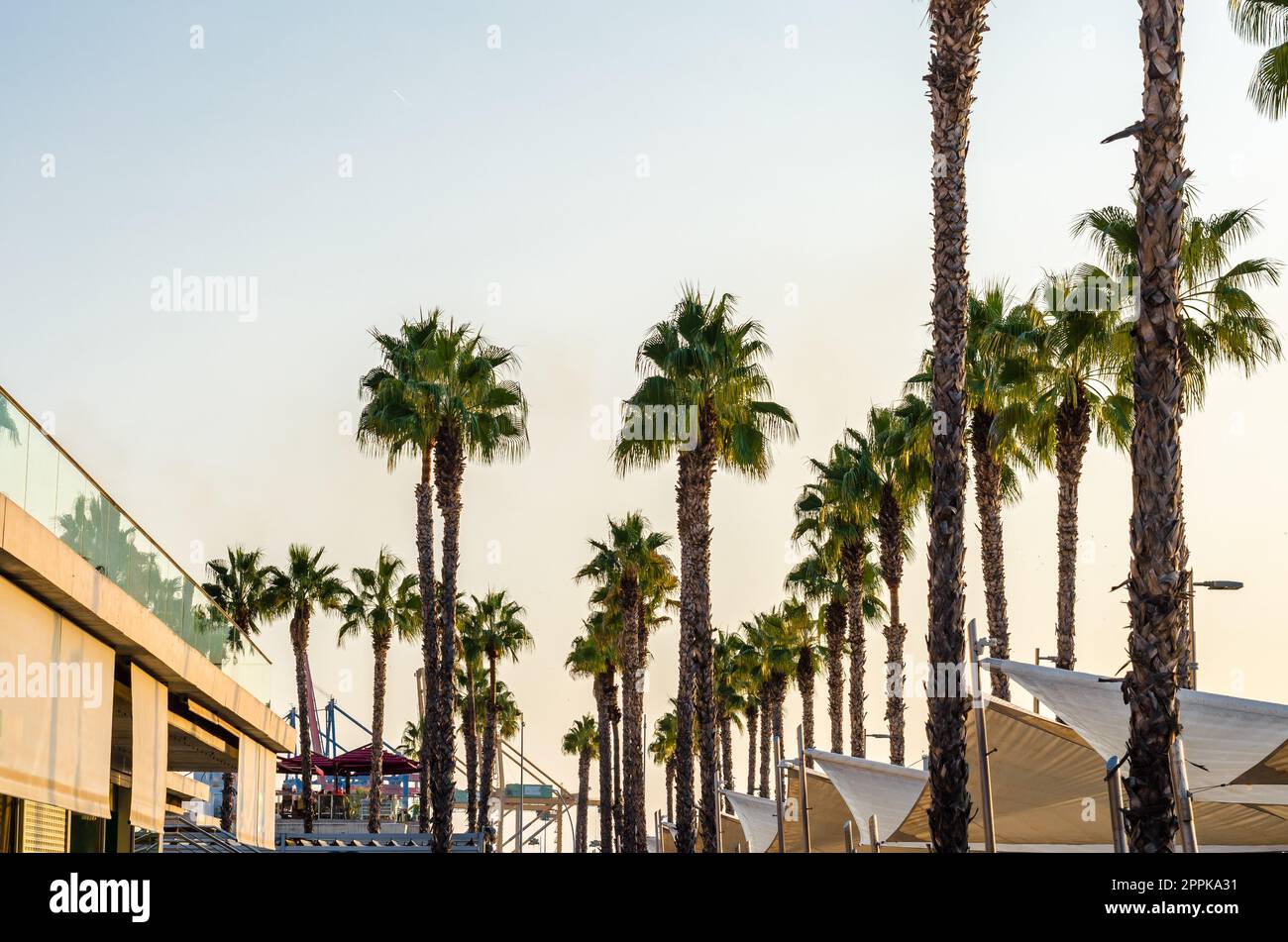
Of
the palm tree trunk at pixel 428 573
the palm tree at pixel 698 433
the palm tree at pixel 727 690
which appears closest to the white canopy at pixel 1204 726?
the palm tree at pixel 698 433

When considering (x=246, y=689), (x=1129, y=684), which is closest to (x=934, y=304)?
(x=1129, y=684)

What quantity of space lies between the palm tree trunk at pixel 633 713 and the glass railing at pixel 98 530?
2850cm

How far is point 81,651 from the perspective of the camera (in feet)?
68.1

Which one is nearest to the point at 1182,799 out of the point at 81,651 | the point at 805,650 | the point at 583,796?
the point at 81,651

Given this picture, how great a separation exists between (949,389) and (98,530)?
12.7 m

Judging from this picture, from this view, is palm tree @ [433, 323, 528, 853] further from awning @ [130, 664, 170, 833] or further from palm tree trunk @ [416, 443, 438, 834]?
awning @ [130, 664, 170, 833]

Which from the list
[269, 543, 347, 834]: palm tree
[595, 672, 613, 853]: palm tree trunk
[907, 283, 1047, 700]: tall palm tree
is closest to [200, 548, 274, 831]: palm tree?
[269, 543, 347, 834]: palm tree

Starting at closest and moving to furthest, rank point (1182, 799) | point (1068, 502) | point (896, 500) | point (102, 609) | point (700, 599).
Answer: point (1182, 799)
point (102, 609)
point (1068, 502)
point (700, 599)
point (896, 500)

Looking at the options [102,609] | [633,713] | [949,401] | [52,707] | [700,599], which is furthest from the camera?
[633,713]

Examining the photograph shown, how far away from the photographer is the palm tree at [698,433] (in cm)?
3619

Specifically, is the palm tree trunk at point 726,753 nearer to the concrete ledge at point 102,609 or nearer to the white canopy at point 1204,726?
the concrete ledge at point 102,609

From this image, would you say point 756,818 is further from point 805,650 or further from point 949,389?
point 949,389
